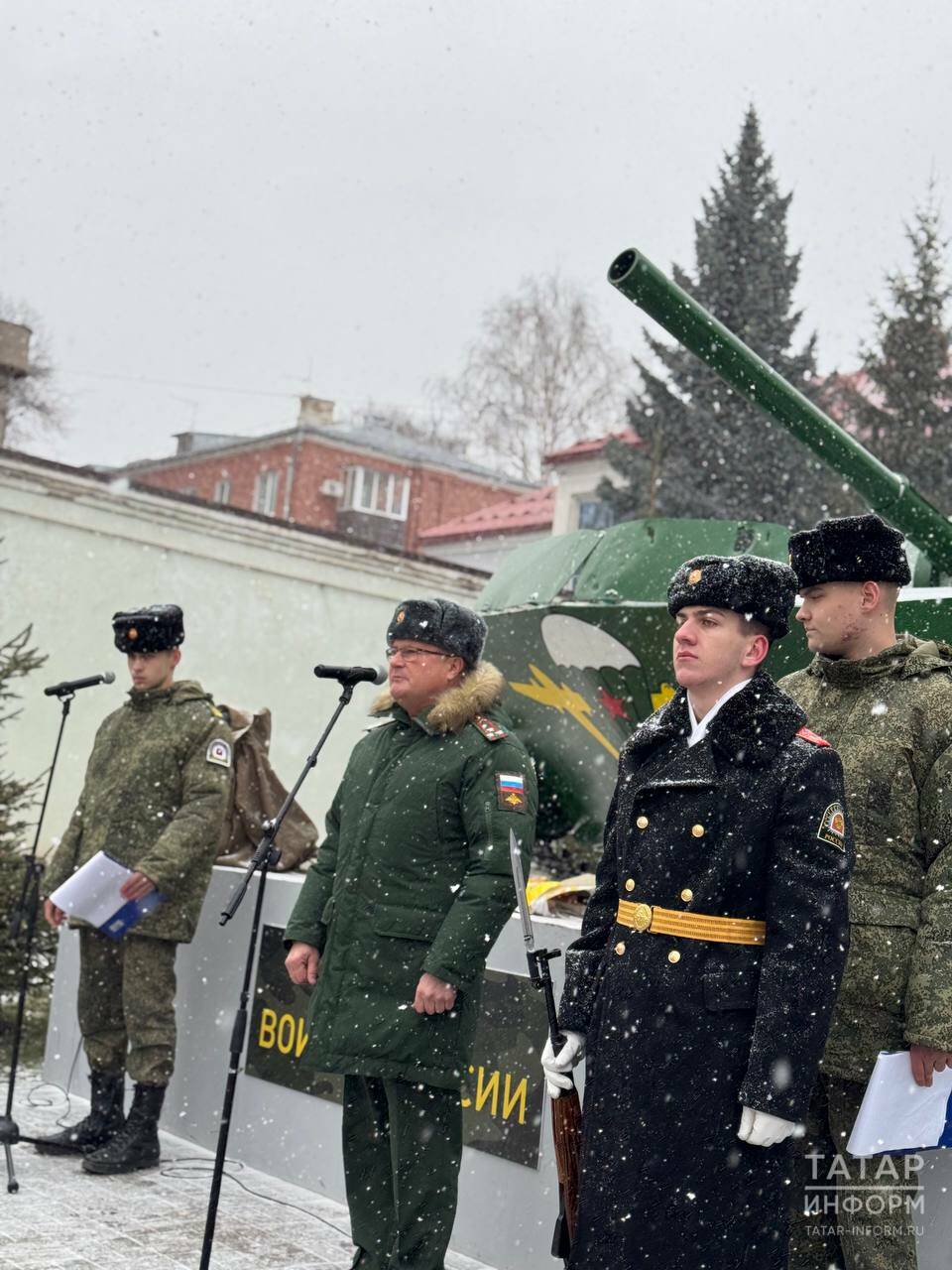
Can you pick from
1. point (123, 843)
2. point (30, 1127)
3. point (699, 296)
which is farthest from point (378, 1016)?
point (699, 296)

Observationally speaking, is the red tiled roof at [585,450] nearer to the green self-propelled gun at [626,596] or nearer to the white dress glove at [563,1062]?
the green self-propelled gun at [626,596]

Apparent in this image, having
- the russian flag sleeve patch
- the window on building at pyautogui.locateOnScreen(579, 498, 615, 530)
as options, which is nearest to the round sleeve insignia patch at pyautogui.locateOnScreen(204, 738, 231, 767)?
the russian flag sleeve patch

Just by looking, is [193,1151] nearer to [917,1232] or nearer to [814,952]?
[917,1232]

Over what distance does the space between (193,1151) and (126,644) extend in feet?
6.53

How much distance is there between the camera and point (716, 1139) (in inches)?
133

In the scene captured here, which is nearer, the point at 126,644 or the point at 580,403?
the point at 126,644

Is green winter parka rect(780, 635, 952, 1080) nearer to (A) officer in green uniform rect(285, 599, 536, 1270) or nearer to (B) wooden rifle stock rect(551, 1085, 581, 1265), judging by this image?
(B) wooden rifle stock rect(551, 1085, 581, 1265)

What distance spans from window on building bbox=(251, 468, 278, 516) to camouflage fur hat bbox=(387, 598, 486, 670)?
34.3m

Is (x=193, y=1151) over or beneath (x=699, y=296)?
beneath

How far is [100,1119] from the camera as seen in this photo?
22.0ft

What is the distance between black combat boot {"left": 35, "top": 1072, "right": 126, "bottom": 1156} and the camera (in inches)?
262

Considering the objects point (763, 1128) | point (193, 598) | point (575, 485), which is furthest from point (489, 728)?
point (575, 485)

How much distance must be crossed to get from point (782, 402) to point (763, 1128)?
12.3 feet

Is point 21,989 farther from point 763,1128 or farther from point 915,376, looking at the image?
point 915,376
